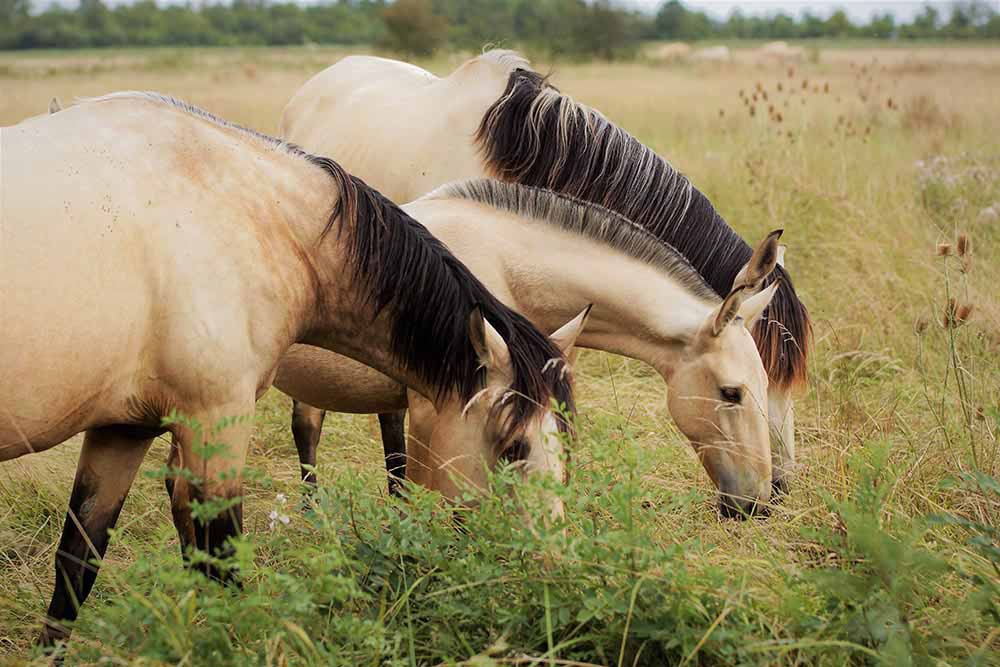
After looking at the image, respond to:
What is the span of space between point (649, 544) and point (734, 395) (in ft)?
3.79

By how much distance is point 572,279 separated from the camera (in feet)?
11.6

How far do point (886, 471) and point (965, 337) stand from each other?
2.50 metres

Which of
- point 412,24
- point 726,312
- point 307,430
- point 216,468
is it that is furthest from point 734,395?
point 412,24

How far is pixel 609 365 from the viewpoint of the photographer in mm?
5676

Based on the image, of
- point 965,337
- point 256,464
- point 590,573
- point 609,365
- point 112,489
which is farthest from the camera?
point 609,365

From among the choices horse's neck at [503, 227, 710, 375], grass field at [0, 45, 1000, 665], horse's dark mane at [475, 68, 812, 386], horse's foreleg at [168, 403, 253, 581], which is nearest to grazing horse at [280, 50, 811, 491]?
horse's dark mane at [475, 68, 812, 386]

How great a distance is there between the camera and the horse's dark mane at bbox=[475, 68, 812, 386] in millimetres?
3875

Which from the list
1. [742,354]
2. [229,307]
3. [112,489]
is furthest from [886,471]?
[112,489]

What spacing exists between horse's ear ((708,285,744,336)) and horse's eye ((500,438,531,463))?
0.96 metres

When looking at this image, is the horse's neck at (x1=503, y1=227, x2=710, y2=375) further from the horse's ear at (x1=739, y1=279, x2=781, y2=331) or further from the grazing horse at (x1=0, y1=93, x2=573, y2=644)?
the grazing horse at (x1=0, y1=93, x2=573, y2=644)

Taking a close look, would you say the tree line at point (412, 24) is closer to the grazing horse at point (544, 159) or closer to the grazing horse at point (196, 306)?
the grazing horse at point (544, 159)

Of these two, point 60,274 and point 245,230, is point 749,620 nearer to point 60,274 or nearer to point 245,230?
point 245,230

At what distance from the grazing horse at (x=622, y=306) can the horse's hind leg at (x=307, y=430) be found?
0.78m

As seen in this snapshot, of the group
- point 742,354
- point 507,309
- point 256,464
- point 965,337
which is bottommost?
point 256,464
